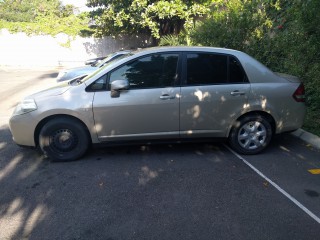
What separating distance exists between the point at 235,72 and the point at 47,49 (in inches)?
884

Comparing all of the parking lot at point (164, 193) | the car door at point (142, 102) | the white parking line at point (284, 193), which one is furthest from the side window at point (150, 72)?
the white parking line at point (284, 193)

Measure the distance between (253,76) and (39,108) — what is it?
10.6 feet

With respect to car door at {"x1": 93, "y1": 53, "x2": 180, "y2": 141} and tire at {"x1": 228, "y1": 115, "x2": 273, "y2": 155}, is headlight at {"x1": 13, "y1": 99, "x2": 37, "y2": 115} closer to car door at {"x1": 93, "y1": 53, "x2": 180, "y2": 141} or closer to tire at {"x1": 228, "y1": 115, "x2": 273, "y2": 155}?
car door at {"x1": 93, "y1": 53, "x2": 180, "y2": 141}

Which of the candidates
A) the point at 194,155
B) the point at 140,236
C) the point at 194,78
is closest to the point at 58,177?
the point at 140,236

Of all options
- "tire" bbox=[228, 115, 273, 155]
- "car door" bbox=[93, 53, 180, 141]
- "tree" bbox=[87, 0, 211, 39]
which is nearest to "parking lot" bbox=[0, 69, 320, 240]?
"tire" bbox=[228, 115, 273, 155]

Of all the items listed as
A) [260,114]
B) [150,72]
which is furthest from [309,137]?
[150,72]

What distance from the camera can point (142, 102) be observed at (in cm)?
456

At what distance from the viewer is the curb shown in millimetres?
5297

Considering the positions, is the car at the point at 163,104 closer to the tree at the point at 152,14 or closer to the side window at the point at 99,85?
the side window at the point at 99,85

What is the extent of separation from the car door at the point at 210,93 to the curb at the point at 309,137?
62.1 inches

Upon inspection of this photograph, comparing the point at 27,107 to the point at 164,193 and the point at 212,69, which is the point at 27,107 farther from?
the point at 212,69

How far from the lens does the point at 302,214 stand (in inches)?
133

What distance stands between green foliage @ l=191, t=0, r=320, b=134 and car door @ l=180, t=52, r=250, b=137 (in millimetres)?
1893

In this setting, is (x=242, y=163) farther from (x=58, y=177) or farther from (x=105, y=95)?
(x=58, y=177)
